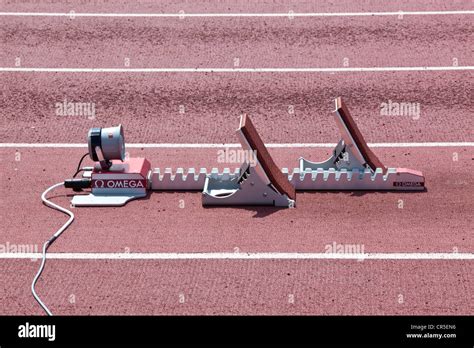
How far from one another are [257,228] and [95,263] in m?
2.55

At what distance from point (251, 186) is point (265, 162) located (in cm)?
48

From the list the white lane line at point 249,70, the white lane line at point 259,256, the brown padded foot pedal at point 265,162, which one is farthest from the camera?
the white lane line at point 249,70

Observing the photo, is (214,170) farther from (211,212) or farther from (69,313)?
(69,313)

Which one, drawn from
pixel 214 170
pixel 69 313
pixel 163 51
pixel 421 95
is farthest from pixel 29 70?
pixel 69 313

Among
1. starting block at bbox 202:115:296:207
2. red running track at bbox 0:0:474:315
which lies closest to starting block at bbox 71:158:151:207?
red running track at bbox 0:0:474:315

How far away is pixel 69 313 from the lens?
1272 cm

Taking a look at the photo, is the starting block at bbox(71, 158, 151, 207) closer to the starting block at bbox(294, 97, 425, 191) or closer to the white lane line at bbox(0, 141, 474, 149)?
the white lane line at bbox(0, 141, 474, 149)

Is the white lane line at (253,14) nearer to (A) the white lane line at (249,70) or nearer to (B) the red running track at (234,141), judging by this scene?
(B) the red running track at (234,141)

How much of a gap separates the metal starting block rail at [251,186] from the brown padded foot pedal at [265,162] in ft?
0.09

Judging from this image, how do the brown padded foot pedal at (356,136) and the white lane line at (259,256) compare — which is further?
the brown padded foot pedal at (356,136)

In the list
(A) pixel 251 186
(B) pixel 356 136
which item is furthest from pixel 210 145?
(B) pixel 356 136

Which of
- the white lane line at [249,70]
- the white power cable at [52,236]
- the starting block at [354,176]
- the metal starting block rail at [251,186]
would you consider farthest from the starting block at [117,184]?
the white lane line at [249,70]

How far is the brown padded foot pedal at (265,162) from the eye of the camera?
50.2 ft

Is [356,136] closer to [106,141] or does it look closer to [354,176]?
[354,176]
